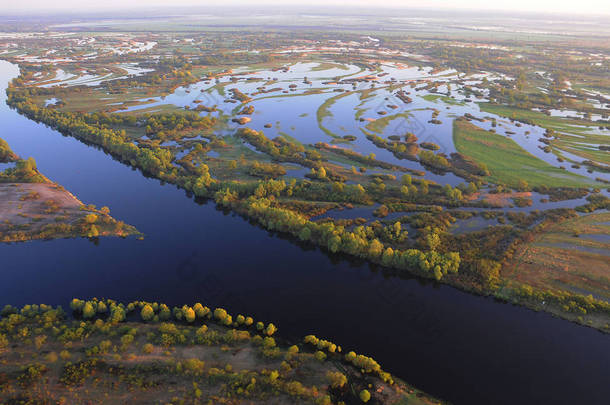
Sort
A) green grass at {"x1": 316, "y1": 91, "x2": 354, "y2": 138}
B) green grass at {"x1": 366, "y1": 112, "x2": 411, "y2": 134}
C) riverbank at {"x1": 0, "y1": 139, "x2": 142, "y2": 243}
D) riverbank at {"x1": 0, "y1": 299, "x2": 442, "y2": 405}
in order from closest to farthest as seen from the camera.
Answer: riverbank at {"x1": 0, "y1": 299, "x2": 442, "y2": 405} → riverbank at {"x1": 0, "y1": 139, "x2": 142, "y2": 243} → green grass at {"x1": 316, "y1": 91, "x2": 354, "y2": 138} → green grass at {"x1": 366, "y1": 112, "x2": 411, "y2": 134}

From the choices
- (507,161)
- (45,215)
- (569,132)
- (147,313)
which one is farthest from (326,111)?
(147,313)

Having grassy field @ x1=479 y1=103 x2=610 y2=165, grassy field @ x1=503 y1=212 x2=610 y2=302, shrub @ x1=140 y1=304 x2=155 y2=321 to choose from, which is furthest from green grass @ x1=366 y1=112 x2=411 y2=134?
shrub @ x1=140 y1=304 x2=155 y2=321

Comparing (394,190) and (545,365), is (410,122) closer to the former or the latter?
(394,190)

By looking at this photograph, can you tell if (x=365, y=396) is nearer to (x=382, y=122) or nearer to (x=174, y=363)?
(x=174, y=363)

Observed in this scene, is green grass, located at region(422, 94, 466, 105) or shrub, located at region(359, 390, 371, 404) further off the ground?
green grass, located at region(422, 94, 466, 105)

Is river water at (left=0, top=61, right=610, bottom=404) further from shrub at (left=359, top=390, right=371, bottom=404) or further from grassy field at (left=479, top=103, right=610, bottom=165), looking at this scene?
grassy field at (left=479, top=103, right=610, bottom=165)

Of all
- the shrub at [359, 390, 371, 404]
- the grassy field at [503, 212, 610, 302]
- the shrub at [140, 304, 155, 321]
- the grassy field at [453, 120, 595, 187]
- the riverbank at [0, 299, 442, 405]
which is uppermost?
the grassy field at [453, 120, 595, 187]

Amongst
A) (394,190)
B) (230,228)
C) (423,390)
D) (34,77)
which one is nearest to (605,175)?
(394,190)
